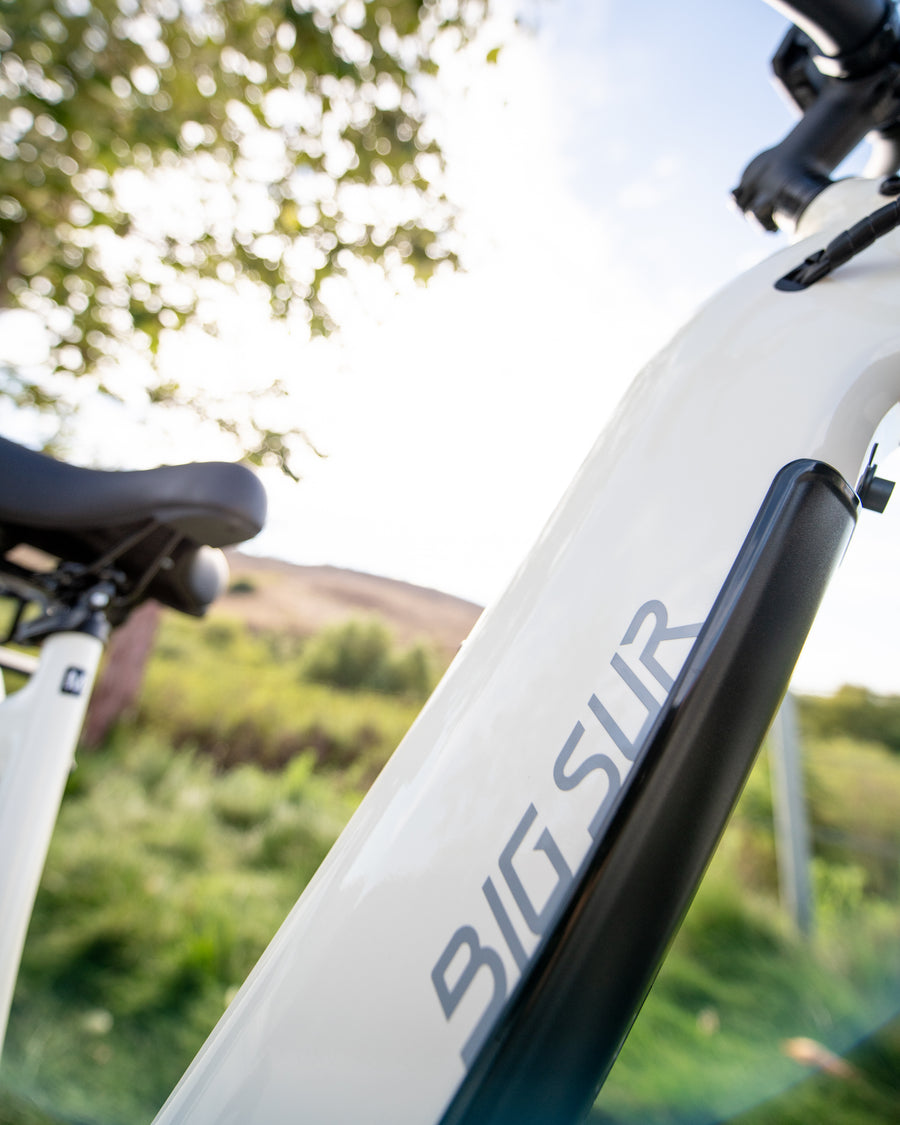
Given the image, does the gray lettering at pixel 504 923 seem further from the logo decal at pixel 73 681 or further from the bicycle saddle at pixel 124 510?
the logo decal at pixel 73 681

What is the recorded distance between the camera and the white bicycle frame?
414 millimetres

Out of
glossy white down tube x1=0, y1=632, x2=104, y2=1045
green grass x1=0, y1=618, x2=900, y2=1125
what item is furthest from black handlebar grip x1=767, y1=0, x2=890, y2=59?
green grass x1=0, y1=618, x2=900, y2=1125

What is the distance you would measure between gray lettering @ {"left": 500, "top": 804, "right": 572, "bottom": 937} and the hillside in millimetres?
3682

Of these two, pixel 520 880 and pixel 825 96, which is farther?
pixel 825 96

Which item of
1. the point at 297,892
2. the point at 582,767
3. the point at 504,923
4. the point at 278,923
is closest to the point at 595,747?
the point at 582,767

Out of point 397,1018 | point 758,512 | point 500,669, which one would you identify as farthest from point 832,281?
point 397,1018

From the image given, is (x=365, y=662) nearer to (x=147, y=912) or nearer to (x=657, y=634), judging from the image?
(x=147, y=912)

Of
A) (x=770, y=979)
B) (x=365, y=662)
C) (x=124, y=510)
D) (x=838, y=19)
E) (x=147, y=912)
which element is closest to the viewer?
(x=838, y=19)

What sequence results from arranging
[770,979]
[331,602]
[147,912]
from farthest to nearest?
[331,602] → [770,979] → [147,912]

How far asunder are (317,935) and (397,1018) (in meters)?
0.08

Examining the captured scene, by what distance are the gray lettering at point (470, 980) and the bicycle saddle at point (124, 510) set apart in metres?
0.55

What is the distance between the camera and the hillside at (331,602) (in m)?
4.40

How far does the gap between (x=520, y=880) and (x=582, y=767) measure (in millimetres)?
81

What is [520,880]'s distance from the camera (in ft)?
1.43
